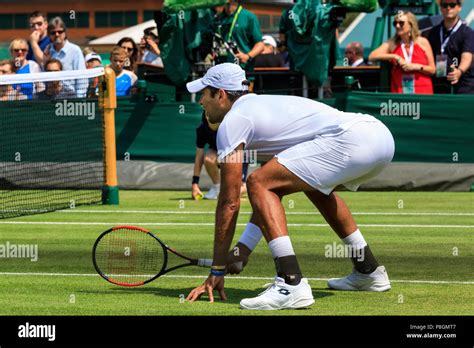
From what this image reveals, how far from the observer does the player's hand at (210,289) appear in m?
8.70

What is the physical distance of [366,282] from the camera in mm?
9359

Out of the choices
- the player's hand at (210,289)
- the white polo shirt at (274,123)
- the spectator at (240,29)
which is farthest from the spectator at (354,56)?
the player's hand at (210,289)

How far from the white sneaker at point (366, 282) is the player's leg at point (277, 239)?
37.7 inches

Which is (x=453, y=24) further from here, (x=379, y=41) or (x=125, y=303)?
(x=125, y=303)

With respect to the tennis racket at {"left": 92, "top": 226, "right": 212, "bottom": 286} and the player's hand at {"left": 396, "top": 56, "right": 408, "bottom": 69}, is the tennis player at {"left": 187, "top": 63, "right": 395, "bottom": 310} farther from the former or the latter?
the player's hand at {"left": 396, "top": 56, "right": 408, "bottom": 69}

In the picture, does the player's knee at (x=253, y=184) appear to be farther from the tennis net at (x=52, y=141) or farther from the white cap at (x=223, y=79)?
the tennis net at (x=52, y=141)

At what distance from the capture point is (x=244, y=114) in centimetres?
844

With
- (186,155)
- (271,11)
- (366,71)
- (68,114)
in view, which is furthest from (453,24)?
(271,11)

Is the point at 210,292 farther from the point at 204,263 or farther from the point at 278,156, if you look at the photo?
the point at 278,156

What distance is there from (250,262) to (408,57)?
7693mm

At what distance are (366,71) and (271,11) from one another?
131 feet

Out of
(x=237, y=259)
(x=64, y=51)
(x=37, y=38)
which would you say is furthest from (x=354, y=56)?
(x=237, y=259)

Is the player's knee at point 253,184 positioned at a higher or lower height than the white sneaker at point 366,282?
higher

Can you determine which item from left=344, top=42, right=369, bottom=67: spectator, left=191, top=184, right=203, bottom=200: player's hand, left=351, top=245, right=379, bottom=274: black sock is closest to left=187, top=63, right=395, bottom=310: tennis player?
left=351, top=245, right=379, bottom=274: black sock
